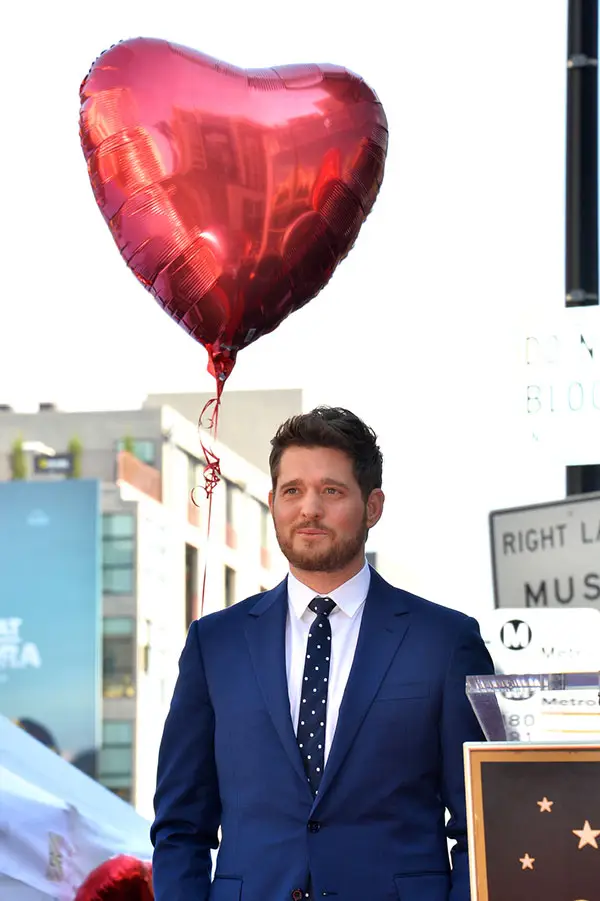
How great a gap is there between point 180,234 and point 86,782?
93.9 inches

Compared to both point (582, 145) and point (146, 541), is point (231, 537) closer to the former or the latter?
point (146, 541)

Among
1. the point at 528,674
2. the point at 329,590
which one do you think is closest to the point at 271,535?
the point at 329,590

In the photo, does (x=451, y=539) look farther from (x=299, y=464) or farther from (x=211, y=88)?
(x=299, y=464)

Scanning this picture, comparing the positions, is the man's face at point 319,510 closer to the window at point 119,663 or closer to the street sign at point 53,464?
the window at point 119,663

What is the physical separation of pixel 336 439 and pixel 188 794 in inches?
21.3

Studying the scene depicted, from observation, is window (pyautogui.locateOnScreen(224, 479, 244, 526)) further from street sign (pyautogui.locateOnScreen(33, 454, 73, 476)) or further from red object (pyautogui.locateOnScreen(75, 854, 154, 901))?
red object (pyautogui.locateOnScreen(75, 854, 154, 901))

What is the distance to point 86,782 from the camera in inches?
182

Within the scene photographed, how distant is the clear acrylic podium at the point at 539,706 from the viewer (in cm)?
166

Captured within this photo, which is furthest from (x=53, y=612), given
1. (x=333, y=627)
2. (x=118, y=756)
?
(x=333, y=627)

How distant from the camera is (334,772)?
1.97m

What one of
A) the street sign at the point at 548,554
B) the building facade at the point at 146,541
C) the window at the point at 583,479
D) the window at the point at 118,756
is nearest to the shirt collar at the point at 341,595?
the street sign at the point at 548,554

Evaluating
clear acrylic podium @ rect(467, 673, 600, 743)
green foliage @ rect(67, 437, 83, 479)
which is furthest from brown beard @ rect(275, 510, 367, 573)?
green foliage @ rect(67, 437, 83, 479)

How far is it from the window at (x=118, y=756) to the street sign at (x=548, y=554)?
106 inches

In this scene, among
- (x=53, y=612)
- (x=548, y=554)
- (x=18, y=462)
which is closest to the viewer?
(x=548, y=554)
